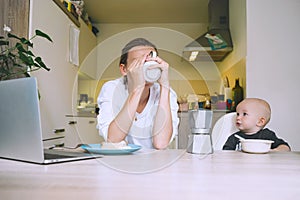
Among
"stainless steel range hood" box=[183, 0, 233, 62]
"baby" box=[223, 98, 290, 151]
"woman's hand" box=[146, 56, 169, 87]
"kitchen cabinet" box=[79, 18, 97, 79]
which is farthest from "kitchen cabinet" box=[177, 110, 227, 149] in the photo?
"woman's hand" box=[146, 56, 169, 87]

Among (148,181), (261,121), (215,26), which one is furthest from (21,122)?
(215,26)

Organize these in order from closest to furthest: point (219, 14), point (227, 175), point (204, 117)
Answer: point (227, 175) < point (204, 117) < point (219, 14)

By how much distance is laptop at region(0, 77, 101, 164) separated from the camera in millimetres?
598

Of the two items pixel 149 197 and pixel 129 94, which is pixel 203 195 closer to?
pixel 149 197

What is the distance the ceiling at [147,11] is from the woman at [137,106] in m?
2.14

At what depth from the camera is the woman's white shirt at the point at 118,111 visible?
1191 mm

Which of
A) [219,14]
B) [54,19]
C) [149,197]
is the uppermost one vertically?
[219,14]

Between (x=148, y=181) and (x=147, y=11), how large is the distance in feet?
10.8

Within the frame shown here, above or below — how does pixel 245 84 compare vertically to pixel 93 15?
below

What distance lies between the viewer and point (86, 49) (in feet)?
10.9

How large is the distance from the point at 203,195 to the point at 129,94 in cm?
80

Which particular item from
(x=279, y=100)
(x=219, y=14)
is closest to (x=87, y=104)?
(x=219, y=14)

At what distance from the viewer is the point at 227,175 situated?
0.53m

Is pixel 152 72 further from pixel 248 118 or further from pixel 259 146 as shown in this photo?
pixel 248 118
